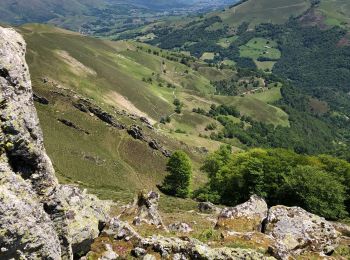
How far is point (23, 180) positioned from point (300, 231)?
2745 cm

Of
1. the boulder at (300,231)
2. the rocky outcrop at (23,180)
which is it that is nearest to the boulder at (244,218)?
the boulder at (300,231)

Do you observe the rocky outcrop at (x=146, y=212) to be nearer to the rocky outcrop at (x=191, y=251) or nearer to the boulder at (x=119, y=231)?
the boulder at (x=119, y=231)

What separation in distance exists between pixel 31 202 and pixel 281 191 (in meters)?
65.9

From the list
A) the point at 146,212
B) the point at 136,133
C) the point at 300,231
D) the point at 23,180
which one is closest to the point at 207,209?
the point at 146,212

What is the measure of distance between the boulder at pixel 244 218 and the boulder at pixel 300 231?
2205 mm

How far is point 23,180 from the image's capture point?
67.7 feet

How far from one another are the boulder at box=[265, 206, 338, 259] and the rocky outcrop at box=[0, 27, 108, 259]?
2207cm

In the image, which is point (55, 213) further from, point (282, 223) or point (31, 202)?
point (282, 223)

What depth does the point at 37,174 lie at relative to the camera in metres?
22.1

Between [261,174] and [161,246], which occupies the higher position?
[161,246]

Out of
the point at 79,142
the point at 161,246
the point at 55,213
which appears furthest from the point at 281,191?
the point at 79,142

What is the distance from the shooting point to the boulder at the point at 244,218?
143 ft

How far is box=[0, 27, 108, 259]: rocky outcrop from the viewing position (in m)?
18.6

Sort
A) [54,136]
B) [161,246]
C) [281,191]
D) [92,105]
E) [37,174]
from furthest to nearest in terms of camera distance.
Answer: [92,105] < [54,136] < [281,191] < [161,246] < [37,174]
